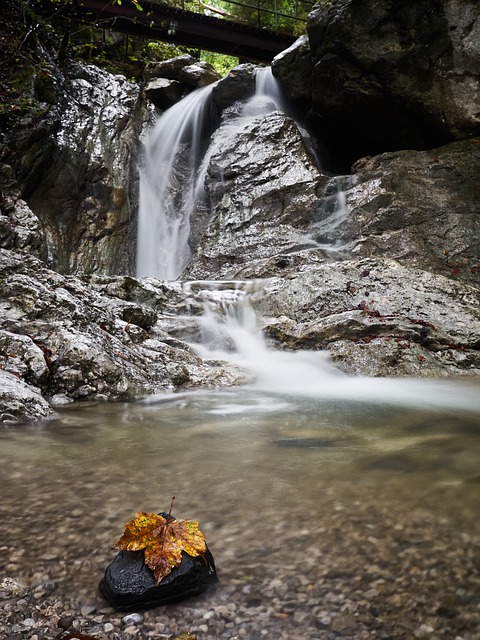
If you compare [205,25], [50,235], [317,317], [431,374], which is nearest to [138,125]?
[205,25]

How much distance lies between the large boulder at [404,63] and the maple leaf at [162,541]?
1107 cm

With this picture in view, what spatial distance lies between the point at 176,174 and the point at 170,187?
1.62 feet

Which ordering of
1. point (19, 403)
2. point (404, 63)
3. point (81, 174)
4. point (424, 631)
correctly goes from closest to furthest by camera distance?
point (424, 631) < point (19, 403) < point (404, 63) < point (81, 174)

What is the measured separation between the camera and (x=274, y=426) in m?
3.37

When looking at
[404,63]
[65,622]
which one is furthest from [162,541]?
[404,63]

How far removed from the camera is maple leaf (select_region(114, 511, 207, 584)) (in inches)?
53.2

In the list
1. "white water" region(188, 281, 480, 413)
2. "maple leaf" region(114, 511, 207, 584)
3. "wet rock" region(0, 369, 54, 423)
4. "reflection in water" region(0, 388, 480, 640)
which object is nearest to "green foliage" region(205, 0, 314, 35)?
"white water" region(188, 281, 480, 413)

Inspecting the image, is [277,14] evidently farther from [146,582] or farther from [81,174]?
[146,582]

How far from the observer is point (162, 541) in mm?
1429

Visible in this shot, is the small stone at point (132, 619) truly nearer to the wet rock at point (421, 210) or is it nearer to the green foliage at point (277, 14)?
the wet rock at point (421, 210)

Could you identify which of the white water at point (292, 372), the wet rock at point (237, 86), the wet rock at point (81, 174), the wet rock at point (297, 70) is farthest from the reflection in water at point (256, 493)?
the wet rock at point (237, 86)

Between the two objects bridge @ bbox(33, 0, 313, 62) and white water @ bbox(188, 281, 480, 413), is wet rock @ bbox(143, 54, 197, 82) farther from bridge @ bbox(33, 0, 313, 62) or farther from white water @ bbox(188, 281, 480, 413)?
white water @ bbox(188, 281, 480, 413)

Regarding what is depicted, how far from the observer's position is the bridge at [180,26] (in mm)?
12666

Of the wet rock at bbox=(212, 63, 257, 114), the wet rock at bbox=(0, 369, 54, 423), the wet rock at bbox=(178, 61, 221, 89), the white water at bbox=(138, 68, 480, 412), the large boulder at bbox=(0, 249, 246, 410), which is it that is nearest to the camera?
the wet rock at bbox=(0, 369, 54, 423)
